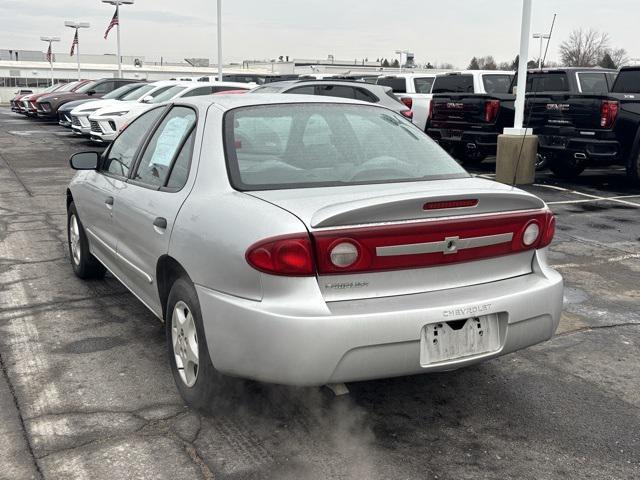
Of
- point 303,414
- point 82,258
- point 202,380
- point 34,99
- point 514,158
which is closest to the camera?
point 202,380

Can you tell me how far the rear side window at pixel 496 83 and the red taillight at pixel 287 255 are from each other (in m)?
13.4

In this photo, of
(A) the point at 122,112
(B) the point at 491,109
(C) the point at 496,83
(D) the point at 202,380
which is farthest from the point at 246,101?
(A) the point at 122,112

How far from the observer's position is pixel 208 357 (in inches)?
127

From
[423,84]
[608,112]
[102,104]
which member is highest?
[423,84]

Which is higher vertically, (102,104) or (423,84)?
(423,84)

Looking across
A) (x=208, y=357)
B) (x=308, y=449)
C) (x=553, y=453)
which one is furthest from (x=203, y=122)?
(x=553, y=453)

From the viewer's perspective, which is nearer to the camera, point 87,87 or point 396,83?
point 396,83

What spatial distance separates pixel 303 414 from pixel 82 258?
288 centimetres

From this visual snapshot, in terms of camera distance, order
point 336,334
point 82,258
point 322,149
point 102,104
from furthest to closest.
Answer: point 102,104 < point 82,258 < point 322,149 < point 336,334

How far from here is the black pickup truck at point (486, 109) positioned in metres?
12.4

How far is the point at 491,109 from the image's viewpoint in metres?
13.1

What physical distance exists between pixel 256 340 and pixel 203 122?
138 centimetres

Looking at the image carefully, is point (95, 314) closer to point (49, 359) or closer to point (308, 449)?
point (49, 359)

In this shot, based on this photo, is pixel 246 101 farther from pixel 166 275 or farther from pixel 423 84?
pixel 423 84
